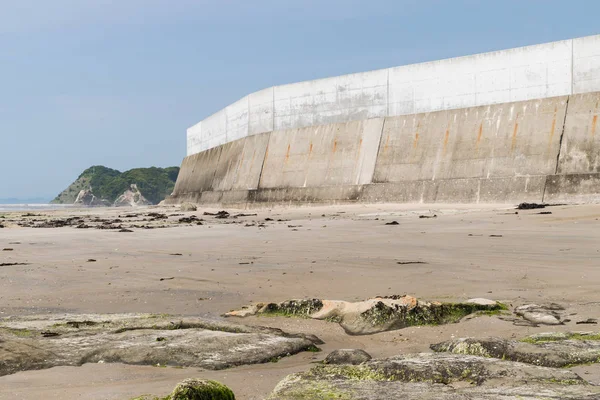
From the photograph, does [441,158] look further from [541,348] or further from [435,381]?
[435,381]

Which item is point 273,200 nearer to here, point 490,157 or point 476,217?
point 490,157

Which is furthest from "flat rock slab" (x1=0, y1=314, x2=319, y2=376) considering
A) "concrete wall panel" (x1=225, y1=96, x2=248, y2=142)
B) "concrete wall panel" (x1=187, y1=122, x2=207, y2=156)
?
"concrete wall panel" (x1=187, y1=122, x2=207, y2=156)

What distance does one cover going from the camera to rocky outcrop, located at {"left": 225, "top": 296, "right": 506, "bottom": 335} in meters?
3.32

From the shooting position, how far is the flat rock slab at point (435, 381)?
80.4 inches

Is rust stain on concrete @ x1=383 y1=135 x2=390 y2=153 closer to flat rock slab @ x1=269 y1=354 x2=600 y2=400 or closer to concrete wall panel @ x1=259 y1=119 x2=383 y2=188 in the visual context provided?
concrete wall panel @ x1=259 y1=119 x2=383 y2=188

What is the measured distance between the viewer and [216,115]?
27797 millimetres

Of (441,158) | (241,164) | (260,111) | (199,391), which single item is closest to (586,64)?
(441,158)

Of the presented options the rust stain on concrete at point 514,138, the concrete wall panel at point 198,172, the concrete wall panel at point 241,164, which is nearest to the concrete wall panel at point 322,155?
the concrete wall panel at point 241,164

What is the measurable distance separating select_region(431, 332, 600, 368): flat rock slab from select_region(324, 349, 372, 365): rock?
36 centimetres

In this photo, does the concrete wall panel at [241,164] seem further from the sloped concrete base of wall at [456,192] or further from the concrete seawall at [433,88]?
the sloped concrete base of wall at [456,192]

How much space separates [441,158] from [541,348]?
13.9 metres

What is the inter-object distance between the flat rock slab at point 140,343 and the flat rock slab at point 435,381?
19.3 inches

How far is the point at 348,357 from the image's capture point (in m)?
2.60

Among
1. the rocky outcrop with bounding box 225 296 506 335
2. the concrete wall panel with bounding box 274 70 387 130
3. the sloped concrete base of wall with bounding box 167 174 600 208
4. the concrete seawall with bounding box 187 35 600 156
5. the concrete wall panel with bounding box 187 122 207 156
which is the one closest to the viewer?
the rocky outcrop with bounding box 225 296 506 335
